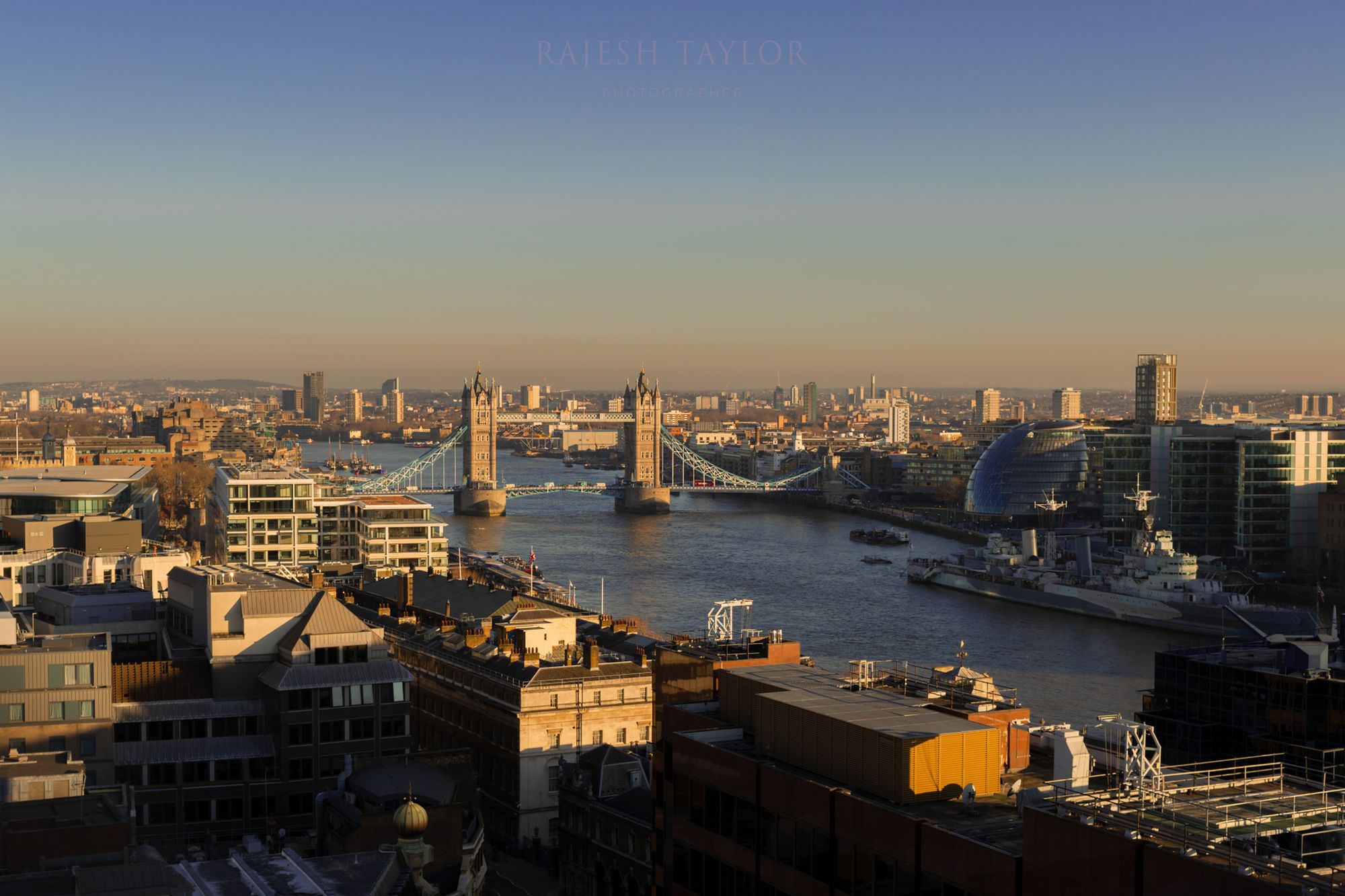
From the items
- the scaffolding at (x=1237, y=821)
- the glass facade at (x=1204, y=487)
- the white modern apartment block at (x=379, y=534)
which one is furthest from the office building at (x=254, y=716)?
the glass facade at (x=1204, y=487)

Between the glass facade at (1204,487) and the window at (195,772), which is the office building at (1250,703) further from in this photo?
the glass facade at (1204,487)

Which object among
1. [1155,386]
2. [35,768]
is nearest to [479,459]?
[1155,386]

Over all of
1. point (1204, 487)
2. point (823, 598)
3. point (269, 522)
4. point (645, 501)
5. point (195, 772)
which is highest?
point (1204, 487)

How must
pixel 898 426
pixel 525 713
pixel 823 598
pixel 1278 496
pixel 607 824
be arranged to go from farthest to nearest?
1. pixel 898 426
2. pixel 1278 496
3. pixel 823 598
4. pixel 525 713
5. pixel 607 824

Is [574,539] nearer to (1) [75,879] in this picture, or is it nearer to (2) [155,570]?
(2) [155,570]

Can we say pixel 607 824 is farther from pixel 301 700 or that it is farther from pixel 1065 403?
pixel 1065 403

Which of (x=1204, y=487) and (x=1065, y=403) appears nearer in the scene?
(x=1204, y=487)
